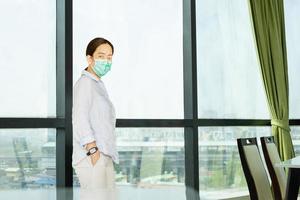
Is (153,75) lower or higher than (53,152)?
higher

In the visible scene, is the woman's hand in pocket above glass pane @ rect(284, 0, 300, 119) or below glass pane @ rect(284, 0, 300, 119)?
below

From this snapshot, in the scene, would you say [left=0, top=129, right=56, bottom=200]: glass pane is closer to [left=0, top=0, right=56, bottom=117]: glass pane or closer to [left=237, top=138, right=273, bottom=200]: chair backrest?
[left=0, top=0, right=56, bottom=117]: glass pane

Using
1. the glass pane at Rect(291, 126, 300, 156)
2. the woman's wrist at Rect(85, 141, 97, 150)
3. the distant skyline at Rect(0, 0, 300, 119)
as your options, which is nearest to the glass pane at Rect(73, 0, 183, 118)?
the distant skyline at Rect(0, 0, 300, 119)

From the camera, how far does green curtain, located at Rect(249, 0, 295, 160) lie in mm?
5105

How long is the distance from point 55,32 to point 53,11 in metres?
0.16

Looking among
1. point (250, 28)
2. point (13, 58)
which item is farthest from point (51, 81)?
point (250, 28)

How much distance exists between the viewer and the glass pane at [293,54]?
5.59 metres

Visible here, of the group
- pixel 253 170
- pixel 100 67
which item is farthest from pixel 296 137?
pixel 100 67

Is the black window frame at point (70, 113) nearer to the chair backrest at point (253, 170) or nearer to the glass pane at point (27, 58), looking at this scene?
the glass pane at point (27, 58)

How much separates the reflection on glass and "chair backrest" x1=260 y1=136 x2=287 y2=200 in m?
1.57

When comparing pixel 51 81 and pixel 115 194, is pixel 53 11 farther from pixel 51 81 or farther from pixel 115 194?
pixel 115 194

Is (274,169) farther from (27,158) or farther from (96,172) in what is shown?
(27,158)

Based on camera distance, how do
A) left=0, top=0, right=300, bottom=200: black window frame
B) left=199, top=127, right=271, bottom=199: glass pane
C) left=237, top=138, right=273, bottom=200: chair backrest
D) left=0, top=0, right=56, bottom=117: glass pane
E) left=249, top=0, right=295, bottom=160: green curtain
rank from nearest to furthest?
left=237, top=138, right=273, bottom=200: chair backrest < left=0, top=0, right=56, bottom=117: glass pane < left=0, top=0, right=300, bottom=200: black window frame < left=199, top=127, right=271, bottom=199: glass pane < left=249, top=0, right=295, bottom=160: green curtain

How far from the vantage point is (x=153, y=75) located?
4480 millimetres
